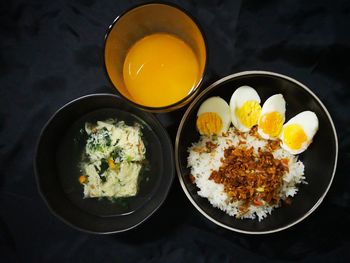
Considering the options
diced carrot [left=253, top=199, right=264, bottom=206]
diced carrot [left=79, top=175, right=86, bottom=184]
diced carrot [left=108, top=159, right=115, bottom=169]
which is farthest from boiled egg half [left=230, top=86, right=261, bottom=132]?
diced carrot [left=79, top=175, right=86, bottom=184]

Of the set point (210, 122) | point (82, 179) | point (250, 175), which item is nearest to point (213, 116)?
point (210, 122)

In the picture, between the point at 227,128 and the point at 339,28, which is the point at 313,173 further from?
the point at 339,28

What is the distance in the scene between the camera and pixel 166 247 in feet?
4.89

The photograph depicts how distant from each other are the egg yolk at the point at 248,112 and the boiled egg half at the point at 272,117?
→ 0.8 inches

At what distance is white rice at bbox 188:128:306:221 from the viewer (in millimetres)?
1387

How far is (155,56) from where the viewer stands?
133 cm

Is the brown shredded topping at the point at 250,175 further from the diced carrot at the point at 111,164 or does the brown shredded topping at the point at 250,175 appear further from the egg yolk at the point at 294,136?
the diced carrot at the point at 111,164

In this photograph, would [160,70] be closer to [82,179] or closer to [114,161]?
[114,161]

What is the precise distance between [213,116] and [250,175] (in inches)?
9.7

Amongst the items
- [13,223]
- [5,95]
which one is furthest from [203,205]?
[5,95]

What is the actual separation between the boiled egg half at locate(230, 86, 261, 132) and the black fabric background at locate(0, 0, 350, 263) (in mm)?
121

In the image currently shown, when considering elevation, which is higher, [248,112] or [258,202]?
[248,112]

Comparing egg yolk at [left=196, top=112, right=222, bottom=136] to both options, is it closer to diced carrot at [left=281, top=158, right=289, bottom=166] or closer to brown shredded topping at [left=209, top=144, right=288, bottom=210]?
brown shredded topping at [left=209, top=144, right=288, bottom=210]

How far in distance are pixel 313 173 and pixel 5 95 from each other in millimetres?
1222
